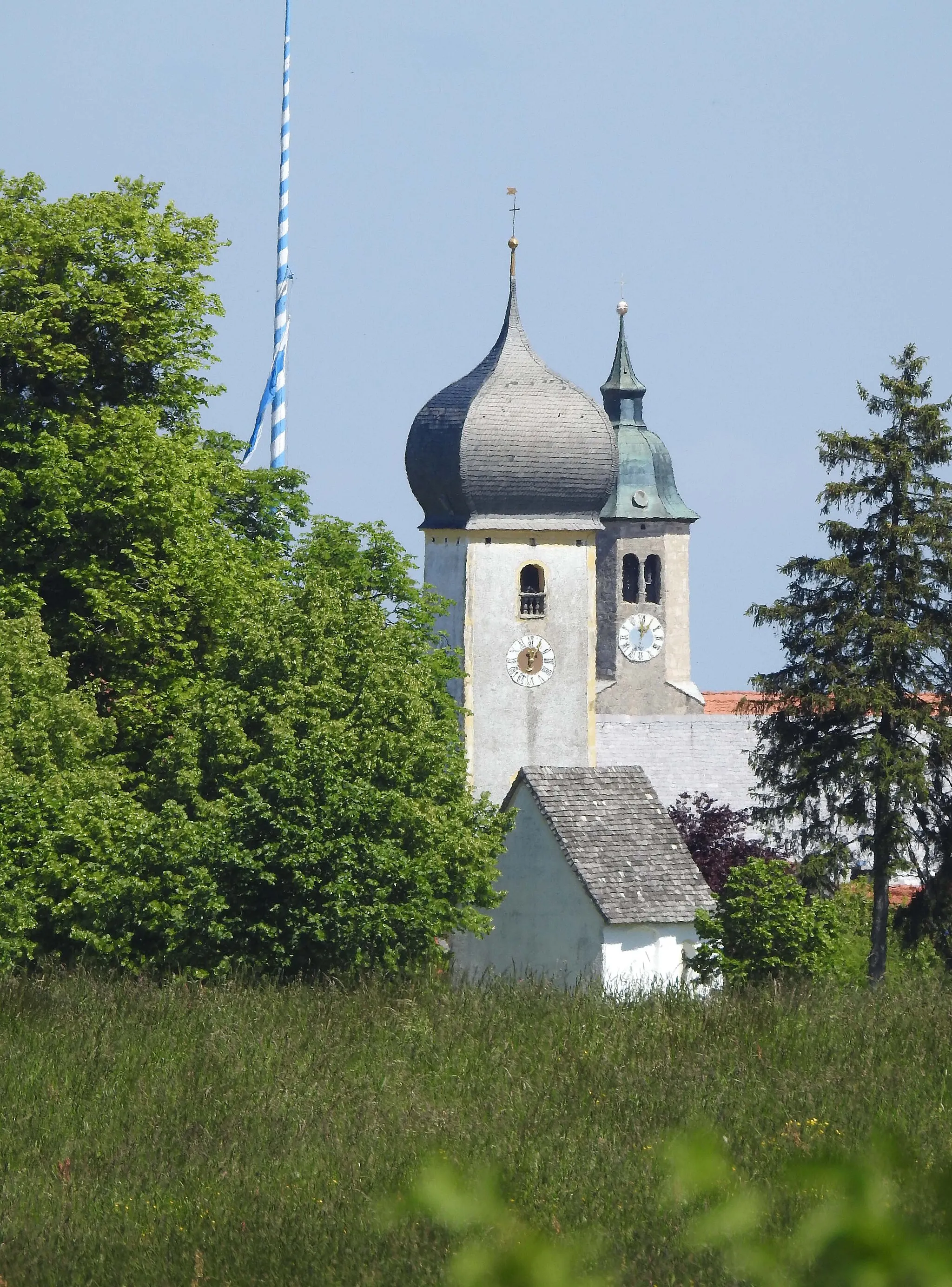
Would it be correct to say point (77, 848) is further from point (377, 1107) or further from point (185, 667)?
point (377, 1107)

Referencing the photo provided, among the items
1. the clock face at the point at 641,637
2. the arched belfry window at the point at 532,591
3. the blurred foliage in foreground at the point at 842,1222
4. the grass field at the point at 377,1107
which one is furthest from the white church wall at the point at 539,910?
the clock face at the point at 641,637

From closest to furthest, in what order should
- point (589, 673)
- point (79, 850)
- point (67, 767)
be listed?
point (79, 850) → point (67, 767) → point (589, 673)

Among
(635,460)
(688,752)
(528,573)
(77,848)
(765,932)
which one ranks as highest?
(635,460)

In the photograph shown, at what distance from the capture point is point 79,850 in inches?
960

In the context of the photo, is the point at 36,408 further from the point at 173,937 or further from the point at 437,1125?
the point at 437,1125

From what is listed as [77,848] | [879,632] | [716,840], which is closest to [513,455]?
[716,840]

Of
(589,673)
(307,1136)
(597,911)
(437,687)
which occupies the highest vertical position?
(589,673)

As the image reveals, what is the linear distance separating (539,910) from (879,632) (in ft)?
24.2

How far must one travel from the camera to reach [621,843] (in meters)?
30.3

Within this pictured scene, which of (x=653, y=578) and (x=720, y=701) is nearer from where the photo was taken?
(x=720, y=701)

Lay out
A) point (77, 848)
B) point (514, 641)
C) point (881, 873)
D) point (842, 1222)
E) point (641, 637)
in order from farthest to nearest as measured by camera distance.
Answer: point (641, 637), point (514, 641), point (881, 873), point (77, 848), point (842, 1222)

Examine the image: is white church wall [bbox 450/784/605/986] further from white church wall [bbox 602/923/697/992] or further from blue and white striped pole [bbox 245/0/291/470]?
blue and white striped pole [bbox 245/0/291/470]

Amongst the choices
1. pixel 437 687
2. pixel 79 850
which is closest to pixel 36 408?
pixel 437 687

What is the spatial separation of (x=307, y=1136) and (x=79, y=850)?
554 inches
